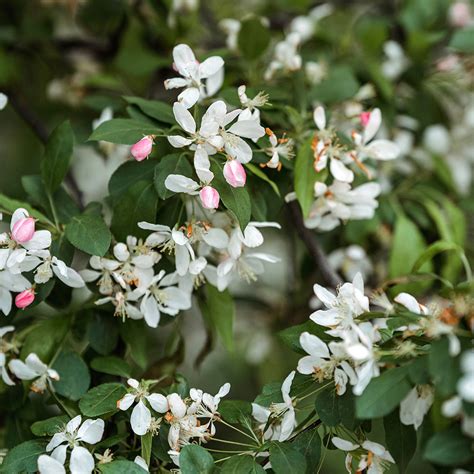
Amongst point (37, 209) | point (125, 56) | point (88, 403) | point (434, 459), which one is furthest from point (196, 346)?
point (434, 459)

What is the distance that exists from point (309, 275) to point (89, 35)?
1.87 ft

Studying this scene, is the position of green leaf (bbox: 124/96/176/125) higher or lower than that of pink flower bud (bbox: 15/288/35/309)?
higher

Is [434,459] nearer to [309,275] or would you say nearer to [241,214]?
[241,214]

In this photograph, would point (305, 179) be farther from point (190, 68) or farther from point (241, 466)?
point (241, 466)

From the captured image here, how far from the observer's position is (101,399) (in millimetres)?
711

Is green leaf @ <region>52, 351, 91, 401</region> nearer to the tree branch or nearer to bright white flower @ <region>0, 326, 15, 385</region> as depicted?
bright white flower @ <region>0, 326, 15, 385</region>

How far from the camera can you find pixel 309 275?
3.66 feet

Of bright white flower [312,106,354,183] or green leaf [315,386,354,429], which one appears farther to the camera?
bright white flower [312,106,354,183]

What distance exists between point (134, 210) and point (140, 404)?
19 centimetres

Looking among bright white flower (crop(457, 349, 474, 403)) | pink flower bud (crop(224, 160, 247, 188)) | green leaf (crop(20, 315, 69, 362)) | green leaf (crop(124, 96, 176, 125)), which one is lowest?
green leaf (crop(20, 315, 69, 362))

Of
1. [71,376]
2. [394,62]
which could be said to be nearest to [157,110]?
[71,376]

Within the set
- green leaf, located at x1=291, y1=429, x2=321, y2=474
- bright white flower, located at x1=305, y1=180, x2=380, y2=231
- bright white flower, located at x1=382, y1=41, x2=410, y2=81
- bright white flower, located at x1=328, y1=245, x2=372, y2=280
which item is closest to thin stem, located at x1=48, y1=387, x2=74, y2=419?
green leaf, located at x1=291, y1=429, x2=321, y2=474

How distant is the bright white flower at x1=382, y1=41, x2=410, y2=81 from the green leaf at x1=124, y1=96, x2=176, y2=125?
465mm

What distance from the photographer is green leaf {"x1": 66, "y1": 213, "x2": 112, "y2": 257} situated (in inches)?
28.6
